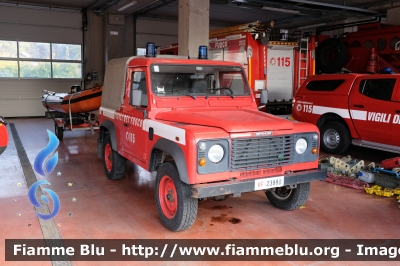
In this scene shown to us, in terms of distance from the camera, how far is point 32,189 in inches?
153

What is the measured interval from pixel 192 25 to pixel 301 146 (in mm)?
5815

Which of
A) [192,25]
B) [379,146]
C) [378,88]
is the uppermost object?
[192,25]

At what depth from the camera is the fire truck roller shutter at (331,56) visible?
460 inches

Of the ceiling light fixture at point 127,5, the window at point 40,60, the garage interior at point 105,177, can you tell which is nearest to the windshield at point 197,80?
the garage interior at point 105,177

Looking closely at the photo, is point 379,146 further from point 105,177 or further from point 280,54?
point 105,177

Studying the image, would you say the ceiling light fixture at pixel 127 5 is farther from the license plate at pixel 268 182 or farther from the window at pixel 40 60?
the license plate at pixel 268 182

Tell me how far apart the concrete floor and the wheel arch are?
721 mm

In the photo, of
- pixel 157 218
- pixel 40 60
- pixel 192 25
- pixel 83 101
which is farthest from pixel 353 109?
Result: pixel 40 60

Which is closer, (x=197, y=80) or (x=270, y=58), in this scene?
(x=197, y=80)

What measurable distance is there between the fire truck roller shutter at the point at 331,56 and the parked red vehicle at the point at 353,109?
3767 mm

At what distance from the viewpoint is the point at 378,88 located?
729 centimetres

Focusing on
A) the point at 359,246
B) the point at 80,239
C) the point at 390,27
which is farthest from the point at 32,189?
the point at 390,27

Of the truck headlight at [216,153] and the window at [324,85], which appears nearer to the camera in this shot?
the truck headlight at [216,153]

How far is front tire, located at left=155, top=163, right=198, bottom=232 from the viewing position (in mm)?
3773
